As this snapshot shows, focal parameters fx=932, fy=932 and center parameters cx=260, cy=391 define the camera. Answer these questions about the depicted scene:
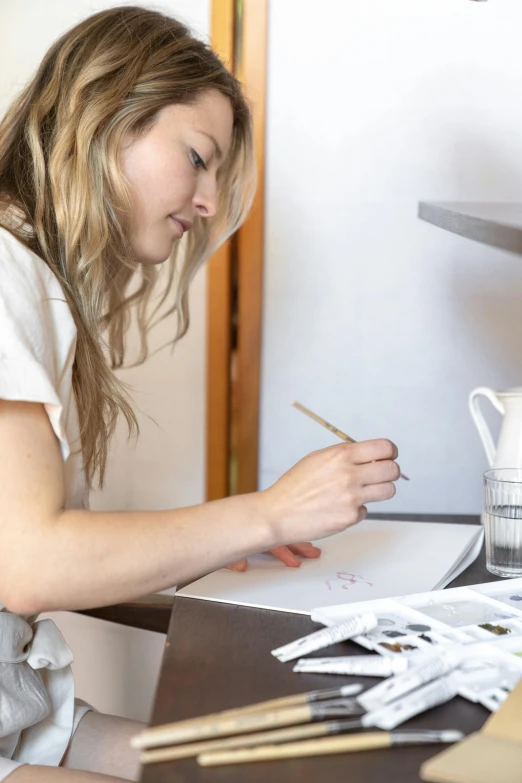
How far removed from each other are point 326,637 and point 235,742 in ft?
0.59

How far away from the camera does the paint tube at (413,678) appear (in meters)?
0.64

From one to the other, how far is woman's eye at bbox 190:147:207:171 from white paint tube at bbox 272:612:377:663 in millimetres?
555

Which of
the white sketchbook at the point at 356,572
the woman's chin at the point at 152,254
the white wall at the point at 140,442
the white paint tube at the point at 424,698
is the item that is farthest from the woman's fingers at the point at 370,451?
the white wall at the point at 140,442

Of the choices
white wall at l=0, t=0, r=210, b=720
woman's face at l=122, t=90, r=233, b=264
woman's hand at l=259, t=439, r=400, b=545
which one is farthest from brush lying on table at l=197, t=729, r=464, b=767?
white wall at l=0, t=0, r=210, b=720

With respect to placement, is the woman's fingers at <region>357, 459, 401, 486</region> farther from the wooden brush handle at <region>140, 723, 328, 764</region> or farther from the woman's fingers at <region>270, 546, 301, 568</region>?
the wooden brush handle at <region>140, 723, 328, 764</region>

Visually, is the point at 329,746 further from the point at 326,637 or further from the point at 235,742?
the point at 326,637

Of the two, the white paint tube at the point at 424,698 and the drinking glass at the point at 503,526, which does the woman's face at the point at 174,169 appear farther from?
the white paint tube at the point at 424,698

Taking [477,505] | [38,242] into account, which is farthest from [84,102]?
[477,505]

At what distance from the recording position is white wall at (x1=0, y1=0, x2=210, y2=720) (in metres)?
1.47

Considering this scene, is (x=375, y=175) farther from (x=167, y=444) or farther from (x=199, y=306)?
(x=167, y=444)

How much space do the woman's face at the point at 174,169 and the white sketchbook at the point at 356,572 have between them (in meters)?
0.39

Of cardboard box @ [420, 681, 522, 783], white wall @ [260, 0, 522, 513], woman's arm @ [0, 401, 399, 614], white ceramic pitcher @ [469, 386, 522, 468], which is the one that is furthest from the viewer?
white wall @ [260, 0, 522, 513]

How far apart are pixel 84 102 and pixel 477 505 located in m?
0.95

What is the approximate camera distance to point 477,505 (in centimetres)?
157
